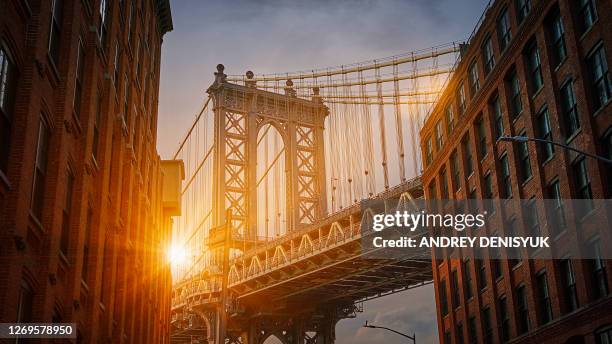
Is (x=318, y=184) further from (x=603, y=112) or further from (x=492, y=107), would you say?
(x=603, y=112)

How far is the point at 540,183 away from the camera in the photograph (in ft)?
111

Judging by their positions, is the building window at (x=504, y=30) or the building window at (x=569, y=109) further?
the building window at (x=504, y=30)

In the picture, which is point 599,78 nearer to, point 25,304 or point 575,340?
point 575,340

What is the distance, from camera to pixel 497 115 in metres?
40.2

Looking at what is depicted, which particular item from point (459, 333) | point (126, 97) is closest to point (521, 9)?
point (126, 97)

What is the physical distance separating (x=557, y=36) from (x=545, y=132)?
3.98 m

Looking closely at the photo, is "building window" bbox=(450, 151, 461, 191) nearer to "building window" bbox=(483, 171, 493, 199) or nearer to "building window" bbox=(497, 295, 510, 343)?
"building window" bbox=(483, 171, 493, 199)

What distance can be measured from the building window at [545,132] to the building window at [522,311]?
636 cm

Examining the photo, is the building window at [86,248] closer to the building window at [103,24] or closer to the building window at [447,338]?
the building window at [103,24]

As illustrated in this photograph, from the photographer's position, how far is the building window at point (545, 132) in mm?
33375

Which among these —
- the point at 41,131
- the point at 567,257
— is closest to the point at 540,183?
the point at 567,257

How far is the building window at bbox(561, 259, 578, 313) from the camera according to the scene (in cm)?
3097

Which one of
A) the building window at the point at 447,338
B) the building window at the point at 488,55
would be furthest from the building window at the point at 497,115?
the building window at the point at 447,338

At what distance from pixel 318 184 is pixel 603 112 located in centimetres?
6203
